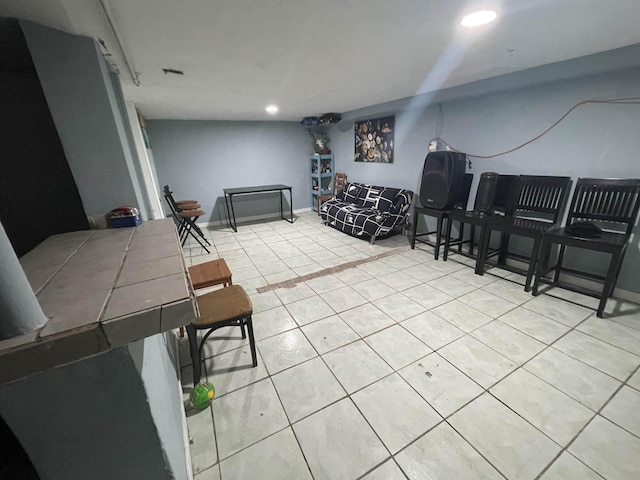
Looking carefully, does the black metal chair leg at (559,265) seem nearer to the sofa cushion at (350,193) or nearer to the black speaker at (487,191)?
the black speaker at (487,191)

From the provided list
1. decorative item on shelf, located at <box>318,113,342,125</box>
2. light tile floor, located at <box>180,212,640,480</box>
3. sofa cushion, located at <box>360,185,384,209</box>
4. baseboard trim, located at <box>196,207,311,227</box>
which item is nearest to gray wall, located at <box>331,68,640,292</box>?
sofa cushion, located at <box>360,185,384,209</box>

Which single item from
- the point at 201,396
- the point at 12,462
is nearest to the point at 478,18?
the point at 201,396

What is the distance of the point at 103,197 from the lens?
136 centimetres

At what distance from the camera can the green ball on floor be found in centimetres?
144

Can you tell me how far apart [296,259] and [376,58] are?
240 centimetres

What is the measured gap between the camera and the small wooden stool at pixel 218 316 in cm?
149

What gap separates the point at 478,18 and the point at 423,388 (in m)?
2.17

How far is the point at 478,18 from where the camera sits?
1.46 metres

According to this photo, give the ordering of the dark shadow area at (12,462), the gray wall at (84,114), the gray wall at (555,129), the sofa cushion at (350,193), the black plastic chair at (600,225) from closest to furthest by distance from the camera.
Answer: the dark shadow area at (12,462), the gray wall at (84,114), the black plastic chair at (600,225), the gray wall at (555,129), the sofa cushion at (350,193)

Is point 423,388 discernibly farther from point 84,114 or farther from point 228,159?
point 228,159

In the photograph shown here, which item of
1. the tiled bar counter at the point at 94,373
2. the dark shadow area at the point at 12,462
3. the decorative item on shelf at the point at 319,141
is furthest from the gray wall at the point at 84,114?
the decorative item on shelf at the point at 319,141

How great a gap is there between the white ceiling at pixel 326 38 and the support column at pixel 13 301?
116 centimetres

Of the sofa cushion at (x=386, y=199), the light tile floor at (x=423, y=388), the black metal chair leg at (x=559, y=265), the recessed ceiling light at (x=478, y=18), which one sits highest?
the recessed ceiling light at (x=478, y=18)

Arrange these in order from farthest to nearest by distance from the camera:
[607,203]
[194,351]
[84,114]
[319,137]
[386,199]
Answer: [319,137] → [386,199] → [607,203] → [194,351] → [84,114]
